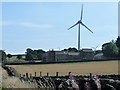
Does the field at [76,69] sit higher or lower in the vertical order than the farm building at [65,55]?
lower

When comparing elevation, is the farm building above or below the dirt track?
above

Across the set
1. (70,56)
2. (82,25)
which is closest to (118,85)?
(82,25)

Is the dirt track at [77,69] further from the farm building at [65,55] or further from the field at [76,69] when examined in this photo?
the farm building at [65,55]

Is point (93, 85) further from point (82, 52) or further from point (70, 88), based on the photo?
point (82, 52)

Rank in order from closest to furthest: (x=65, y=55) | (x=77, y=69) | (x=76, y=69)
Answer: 1. (x=77, y=69)
2. (x=76, y=69)
3. (x=65, y=55)

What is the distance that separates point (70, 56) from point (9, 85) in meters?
122

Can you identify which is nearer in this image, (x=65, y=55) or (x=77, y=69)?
(x=77, y=69)

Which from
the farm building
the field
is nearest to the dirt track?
the field

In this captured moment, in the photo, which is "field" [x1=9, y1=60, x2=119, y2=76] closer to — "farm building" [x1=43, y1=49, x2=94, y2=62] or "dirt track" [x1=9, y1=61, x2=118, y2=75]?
"dirt track" [x1=9, y1=61, x2=118, y2=75]

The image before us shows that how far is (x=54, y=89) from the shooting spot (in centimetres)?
2233

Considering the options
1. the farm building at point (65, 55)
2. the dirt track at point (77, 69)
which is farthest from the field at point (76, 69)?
the farm building at point (65, 55)

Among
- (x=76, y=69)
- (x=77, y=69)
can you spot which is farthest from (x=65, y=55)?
(x=77, y=69)

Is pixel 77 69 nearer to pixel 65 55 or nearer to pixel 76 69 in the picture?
pixel 76 69

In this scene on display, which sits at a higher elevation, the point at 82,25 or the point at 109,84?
the point at 82,25
